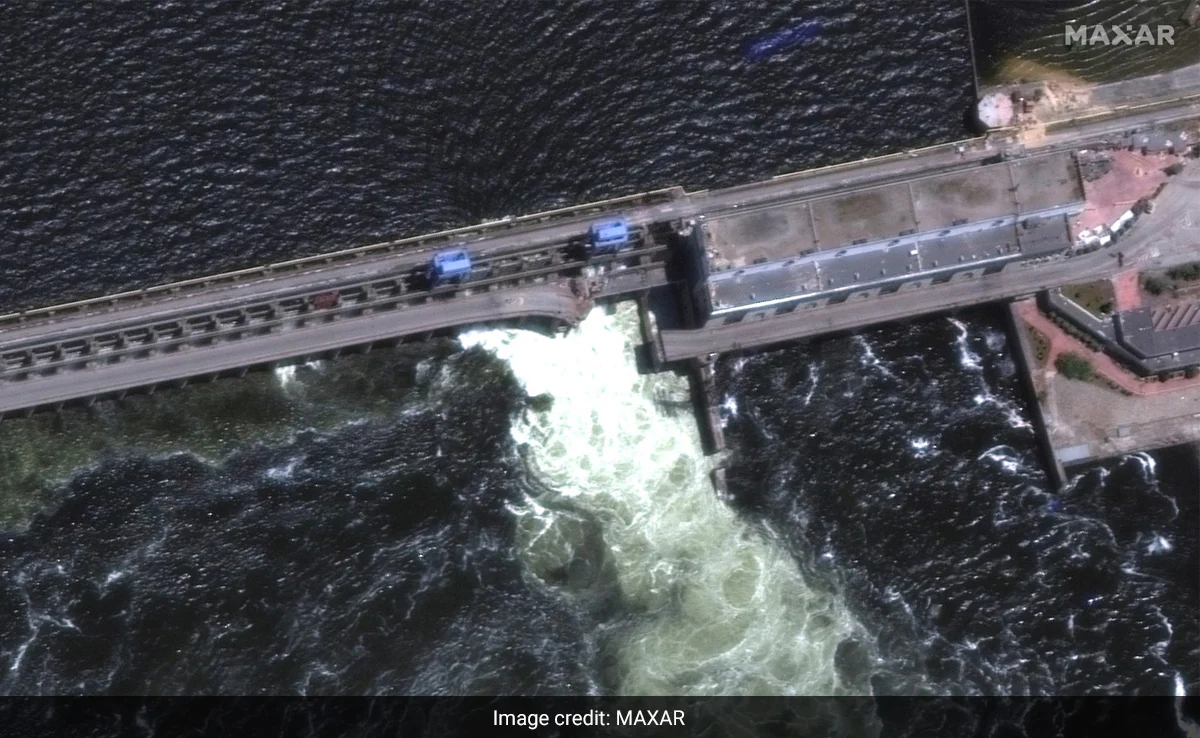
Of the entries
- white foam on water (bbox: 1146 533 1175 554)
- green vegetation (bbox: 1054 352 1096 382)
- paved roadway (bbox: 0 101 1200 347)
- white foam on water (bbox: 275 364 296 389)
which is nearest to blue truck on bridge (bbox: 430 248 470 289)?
paved roadway (bbox: 0 101 1200 347)

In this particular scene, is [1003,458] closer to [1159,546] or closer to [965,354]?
[965,354]

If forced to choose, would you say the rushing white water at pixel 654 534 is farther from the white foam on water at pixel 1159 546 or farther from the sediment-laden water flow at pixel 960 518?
the white foam on water at pixel 1159 546

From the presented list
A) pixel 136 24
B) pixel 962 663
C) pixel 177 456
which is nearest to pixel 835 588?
pixel 962 663

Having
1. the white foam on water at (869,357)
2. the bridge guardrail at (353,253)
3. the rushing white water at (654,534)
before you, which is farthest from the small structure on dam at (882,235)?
the rushing white water at (654,534)

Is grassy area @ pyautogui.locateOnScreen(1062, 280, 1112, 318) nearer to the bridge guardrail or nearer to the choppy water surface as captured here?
the choppy water surface

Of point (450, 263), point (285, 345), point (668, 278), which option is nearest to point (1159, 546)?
point (668, 278)

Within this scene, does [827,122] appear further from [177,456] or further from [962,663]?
[177,456]
